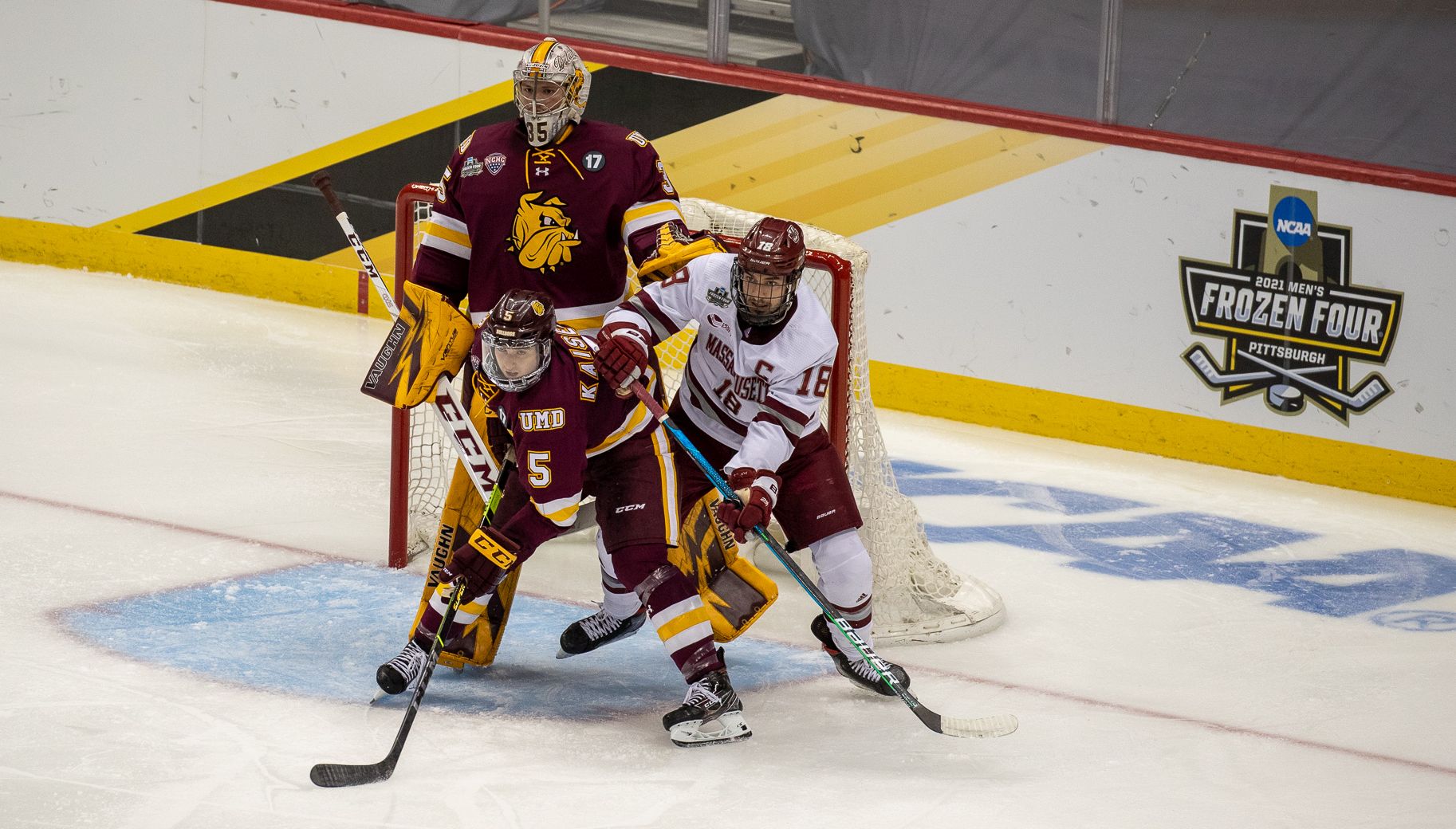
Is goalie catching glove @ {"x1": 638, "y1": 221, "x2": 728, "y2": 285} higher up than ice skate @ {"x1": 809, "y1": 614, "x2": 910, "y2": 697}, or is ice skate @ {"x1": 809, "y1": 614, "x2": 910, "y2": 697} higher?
goalie catching glove @ {"x1": 638, "y1": 221, "x2": 728, "y2": 285}

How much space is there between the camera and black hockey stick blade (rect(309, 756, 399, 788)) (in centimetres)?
352

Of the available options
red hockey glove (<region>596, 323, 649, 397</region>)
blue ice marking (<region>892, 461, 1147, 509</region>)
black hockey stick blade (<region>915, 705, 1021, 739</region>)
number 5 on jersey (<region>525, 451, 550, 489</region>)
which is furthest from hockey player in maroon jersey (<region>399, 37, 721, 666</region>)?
blue ice marking (<region>892, 461, 1147, 509</region>)

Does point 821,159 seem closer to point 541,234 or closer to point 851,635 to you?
point 541,234

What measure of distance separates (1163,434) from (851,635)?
107 inches

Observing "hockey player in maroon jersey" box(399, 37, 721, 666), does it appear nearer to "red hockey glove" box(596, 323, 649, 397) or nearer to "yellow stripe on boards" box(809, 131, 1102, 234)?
"red hockey glove" box(596, 323, 649, 397)

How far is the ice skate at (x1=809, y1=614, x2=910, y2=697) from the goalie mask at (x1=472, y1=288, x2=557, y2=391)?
3.03 feet

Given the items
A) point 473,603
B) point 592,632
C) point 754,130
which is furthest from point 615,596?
point 754,130

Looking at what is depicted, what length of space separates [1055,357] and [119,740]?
3.79 m

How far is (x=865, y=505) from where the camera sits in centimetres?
468

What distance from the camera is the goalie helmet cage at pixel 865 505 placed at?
4.61 m

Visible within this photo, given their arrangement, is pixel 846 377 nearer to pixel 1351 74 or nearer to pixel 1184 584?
pixel 1184 584

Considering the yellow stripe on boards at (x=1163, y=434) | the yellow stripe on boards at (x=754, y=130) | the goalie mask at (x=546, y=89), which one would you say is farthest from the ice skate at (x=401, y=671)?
the yellow stripe on boards at (x=754, y=130)

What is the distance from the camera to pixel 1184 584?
5.17m

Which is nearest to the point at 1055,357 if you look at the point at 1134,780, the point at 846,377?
the point at 846,377
